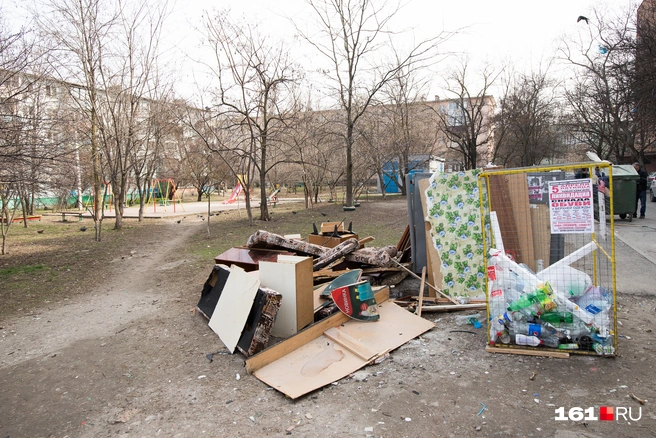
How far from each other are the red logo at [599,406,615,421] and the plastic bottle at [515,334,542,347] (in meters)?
0.83

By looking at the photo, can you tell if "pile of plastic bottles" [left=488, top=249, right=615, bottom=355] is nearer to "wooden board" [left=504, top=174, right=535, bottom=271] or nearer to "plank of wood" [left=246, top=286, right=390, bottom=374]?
"wooden board" [left=504, top=174, right=535, bottom=271]

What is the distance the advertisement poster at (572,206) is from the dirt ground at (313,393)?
1123 mm

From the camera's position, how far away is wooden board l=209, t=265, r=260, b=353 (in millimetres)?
4074

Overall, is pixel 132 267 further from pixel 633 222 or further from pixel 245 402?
pixel 633 222

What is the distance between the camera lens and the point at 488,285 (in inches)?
149

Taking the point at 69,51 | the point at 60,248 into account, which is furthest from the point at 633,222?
the point at 69,51

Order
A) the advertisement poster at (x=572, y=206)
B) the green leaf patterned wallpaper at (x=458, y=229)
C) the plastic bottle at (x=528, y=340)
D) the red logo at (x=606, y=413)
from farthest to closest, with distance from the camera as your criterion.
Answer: the green leaf patterned wallpaper at (x=458, y=229), the plastic bottle at (x=528, y=340), the advertisement poster at (x=572, y=206), the red logo at (x=606, y=413)

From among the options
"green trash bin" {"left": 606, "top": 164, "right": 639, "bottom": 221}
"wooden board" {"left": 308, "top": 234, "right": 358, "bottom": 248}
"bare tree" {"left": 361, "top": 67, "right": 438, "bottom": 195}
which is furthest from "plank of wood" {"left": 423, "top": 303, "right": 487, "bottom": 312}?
"bare tree" {"left": 361, "top": 67, "right": 438, "bottom": 195}

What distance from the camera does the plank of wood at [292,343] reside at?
3.62m

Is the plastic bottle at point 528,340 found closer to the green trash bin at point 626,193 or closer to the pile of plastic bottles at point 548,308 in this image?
the pile of plastic bottles at point 548,308

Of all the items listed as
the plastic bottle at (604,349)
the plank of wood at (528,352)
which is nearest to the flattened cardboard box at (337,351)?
the plank of wood at (528,352)

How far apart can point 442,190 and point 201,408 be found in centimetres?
362

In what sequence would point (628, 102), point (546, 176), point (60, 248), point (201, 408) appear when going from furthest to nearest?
1. point (628, 102)
2. point (60, 248)
3. point (546, 176)
4. point (201, 408)

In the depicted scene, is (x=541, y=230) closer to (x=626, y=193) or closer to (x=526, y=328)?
(x=526, y=328)
